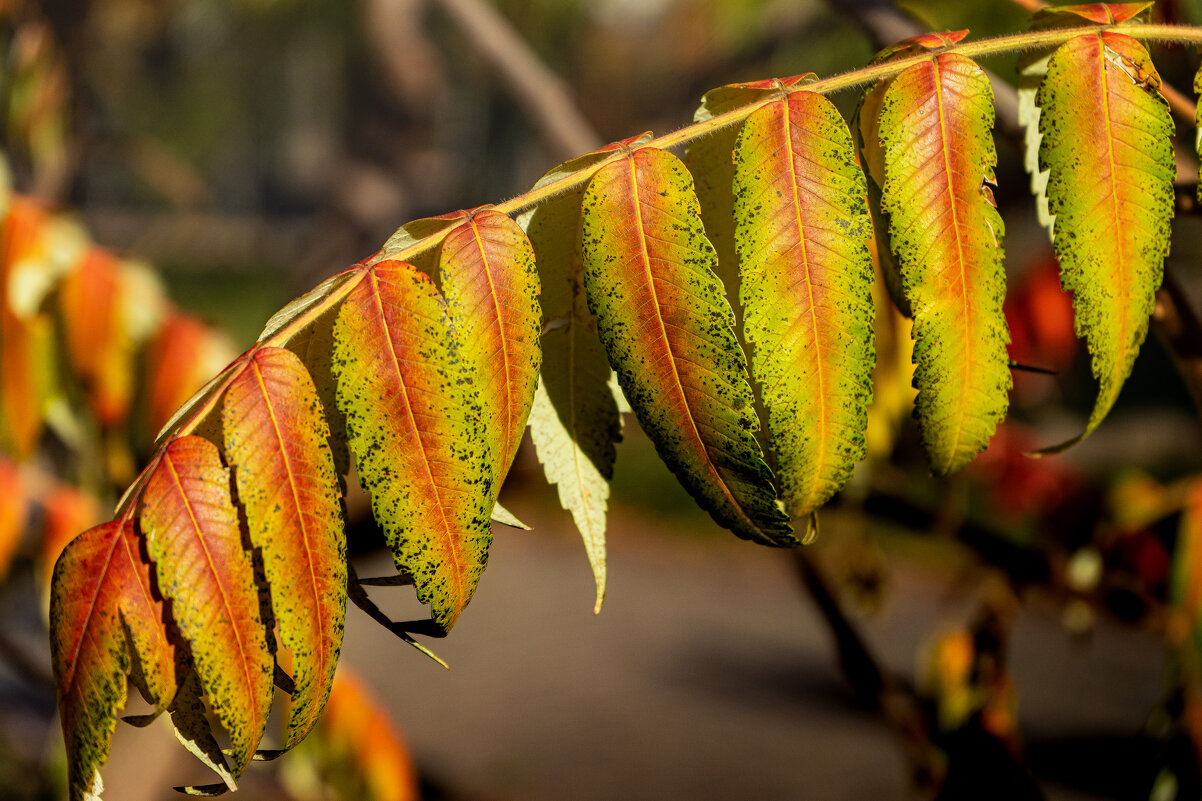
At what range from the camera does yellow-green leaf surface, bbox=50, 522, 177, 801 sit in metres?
0.56

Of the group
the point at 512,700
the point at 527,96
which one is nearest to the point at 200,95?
the point at 512,700

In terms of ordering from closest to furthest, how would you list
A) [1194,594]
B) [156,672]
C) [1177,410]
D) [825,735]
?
1. [156,672]
2. [1194,594]
3. [825,735]
4. [1177,410]

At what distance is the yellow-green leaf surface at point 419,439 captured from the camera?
22.2 inches

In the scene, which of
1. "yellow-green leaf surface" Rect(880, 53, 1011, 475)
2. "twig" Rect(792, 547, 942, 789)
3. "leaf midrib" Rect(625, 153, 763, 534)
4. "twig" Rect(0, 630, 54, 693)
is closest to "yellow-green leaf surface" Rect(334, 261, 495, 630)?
"leaf midrib" Rect(625, 153, 763, 534)

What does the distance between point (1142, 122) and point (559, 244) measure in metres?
0.36

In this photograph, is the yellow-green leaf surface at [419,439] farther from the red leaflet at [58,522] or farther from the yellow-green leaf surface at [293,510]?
the red leaflet at [58,522]

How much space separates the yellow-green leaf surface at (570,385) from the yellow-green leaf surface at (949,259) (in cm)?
20

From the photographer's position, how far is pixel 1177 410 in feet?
33.2

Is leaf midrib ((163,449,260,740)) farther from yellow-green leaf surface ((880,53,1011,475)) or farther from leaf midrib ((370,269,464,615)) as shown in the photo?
yellow-green leaf surface ((880,53,1011,475))

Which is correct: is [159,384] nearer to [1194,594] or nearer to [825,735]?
[1194,594]

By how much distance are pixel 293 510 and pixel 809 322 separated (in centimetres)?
32

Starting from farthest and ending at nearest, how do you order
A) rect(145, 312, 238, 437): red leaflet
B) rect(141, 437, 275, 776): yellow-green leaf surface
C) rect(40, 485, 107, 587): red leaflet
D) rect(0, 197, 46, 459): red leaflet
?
1. rect(40, 485, 107, 587): red leaflet
2. rect(145, 312, 238, 437): red leaflet
3. rect(0, 197, 46, 459): red leaflet
4. rect(141, 437, 275, 776): yellow-green leaf surface

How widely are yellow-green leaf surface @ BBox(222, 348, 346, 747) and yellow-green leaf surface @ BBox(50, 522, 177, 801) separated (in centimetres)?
7

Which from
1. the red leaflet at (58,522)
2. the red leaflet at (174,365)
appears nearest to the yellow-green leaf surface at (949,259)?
the red leaflet at (174,365)
